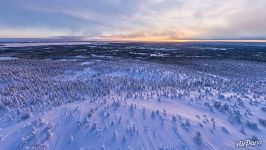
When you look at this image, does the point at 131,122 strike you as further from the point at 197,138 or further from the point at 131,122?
the point at 197,138

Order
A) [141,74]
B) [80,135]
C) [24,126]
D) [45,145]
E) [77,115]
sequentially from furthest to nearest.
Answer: [141,74] → [77,115] → [24,126] → [80,135] → [45,145]

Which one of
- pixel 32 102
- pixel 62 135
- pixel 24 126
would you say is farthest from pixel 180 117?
pixel 32 102

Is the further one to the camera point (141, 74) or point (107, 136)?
point (141, 74)

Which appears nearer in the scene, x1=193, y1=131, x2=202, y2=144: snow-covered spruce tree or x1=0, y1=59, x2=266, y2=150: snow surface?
x1=193, y1=131, x2=202, y2=144: snow-covered spruce tree

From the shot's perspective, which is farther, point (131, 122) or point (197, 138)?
point (131, 122)

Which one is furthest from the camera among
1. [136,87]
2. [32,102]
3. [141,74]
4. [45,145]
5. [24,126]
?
[141,74]

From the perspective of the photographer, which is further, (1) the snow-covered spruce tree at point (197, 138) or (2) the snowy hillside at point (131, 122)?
(2) the snowy hillside at point (131, 122)

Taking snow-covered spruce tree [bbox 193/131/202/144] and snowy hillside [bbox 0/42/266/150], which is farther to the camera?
snowy hillside [bbox 0/42/266/150]

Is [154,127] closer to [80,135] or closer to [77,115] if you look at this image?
[80,135]

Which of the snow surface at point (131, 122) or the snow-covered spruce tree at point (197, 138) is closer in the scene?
the snow-covered spruce tree at point (197, 138)

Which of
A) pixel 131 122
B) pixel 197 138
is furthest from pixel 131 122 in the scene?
pixel 197 138

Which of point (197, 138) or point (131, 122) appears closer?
point (197, 138)
